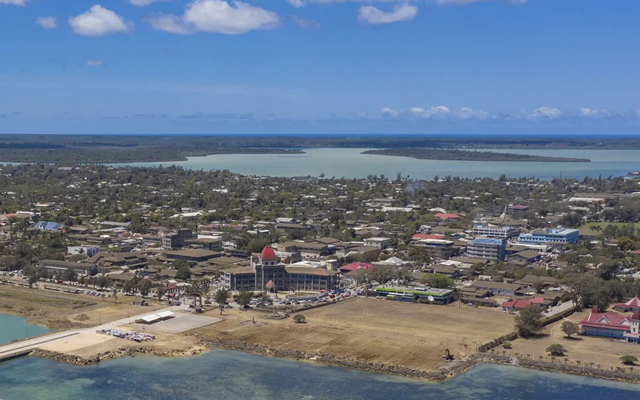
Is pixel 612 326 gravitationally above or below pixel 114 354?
above

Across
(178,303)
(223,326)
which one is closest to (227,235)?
(178,303)

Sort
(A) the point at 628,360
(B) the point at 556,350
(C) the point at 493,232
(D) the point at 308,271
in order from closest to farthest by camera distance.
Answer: (A) the point at 628,360 < (B) the point at 556,350 < (D) the point at 308,271 < (C) the point at 493,232

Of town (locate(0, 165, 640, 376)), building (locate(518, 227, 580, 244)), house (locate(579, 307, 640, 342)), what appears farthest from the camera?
building (locate(518, 227, 580, 244))

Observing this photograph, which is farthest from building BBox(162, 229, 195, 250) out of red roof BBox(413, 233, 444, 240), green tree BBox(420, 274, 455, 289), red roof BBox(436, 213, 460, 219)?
red roof BBox(436, 213, 460, 219)

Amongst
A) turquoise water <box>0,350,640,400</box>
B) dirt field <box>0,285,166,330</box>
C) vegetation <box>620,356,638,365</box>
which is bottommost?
dirt field <box>0,285,166,330</box>

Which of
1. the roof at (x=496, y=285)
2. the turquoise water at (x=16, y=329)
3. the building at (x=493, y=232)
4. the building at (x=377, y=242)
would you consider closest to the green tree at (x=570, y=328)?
the roof at (x=496, y=285)

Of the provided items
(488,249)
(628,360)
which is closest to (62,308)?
(628,360)

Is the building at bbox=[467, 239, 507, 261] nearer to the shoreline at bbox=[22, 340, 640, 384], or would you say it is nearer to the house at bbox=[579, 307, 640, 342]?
the house at bbox=[579, 307, 640, 342]

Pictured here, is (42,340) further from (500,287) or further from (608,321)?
(500,287)
